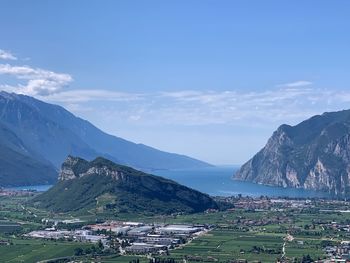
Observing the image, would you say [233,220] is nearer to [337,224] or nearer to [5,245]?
[337,224]

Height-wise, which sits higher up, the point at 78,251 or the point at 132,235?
the point at 132,235

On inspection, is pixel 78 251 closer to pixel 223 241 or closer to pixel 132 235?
pixel 132 235

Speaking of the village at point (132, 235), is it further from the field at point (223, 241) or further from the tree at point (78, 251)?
the tree at point (78, 251)

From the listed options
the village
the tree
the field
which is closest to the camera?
the field

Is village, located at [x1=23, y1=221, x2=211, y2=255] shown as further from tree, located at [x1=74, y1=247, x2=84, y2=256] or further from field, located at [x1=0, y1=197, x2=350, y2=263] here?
tree, located at [x1=74, y1=247, x2=84, y2=256]

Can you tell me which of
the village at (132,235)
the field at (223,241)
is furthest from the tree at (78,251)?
the village at (132,235)

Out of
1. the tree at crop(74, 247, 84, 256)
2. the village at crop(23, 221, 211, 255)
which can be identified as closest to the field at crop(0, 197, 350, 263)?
the tree at crop(74, 247, 84, 256)

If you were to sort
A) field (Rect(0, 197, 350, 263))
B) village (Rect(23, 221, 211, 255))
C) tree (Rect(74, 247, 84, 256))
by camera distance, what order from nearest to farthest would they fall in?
field (Rect(0, 197, 350, 263)), tree (Rect(74, 247, 84, 256)), village (Rect(23, 221, 211, 255))

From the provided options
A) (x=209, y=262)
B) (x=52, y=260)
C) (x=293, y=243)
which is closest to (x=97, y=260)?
(x=52, y=260)

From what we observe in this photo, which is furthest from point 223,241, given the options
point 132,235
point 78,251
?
point 78,251

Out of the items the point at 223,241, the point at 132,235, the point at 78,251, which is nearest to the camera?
the point at 78,251

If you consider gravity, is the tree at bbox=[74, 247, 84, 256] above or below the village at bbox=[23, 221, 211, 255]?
below
